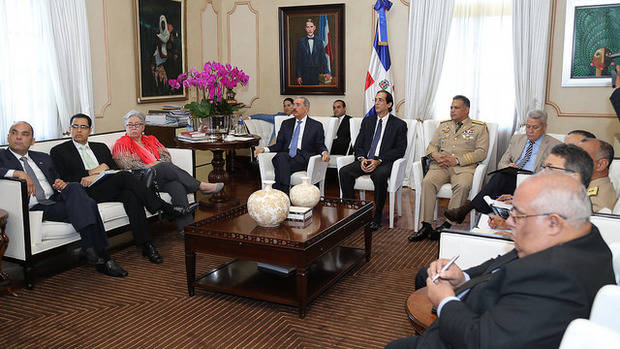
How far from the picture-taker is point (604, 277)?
1.68 metres

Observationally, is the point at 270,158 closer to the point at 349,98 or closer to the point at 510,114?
the point at 349,98

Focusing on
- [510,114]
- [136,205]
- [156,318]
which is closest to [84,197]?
[136,205]

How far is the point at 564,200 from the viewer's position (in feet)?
5.48

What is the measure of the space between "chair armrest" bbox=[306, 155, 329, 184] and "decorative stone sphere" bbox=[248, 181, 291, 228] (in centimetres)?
212

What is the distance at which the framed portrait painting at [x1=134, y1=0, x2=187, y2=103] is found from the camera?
291 inches

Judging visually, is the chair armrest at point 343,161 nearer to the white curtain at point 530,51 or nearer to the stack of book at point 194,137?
the stack of book at point 194,137

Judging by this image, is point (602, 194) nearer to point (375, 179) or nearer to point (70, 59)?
point (375, 179)

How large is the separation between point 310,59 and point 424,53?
1783mm

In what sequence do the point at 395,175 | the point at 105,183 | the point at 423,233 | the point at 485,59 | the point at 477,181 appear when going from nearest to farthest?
1. the point at 105,183
2. the point at 423,233
3. the point at 477,181
4. the point at 395,175
5. the point at 485,59

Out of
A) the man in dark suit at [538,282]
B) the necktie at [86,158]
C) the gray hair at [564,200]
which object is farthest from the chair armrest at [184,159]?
the gray hair at [564,200]

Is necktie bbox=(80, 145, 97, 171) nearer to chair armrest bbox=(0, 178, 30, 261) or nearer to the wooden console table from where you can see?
chair armrest bbox=(0, 178, 30, 261)

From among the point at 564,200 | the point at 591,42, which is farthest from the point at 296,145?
the point at 564,200

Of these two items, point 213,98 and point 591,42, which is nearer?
point 213,98

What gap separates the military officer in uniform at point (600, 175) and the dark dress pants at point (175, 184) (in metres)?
3.29
